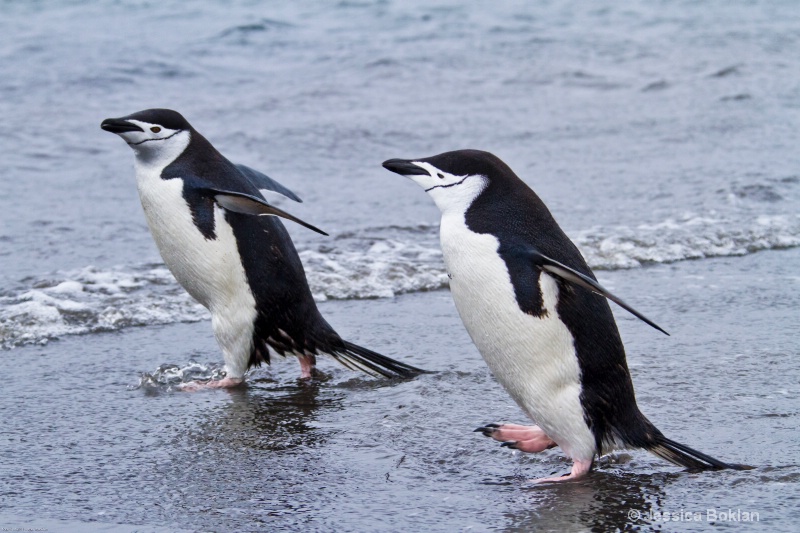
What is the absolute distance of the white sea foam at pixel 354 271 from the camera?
5.55 meters

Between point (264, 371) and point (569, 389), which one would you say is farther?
point (264, 371)

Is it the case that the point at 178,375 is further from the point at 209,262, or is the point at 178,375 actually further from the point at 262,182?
the point at 262,182

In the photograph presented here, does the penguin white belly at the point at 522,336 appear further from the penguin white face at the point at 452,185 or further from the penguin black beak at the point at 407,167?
the penguin black beak at the point at 407,167

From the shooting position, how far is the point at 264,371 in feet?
16.1

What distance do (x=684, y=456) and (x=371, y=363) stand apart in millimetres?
1563

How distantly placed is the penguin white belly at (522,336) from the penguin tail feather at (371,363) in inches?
A: 42.7

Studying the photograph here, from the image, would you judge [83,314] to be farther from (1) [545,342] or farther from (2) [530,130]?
(2) [530,130]

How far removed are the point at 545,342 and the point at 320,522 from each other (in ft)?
2.83

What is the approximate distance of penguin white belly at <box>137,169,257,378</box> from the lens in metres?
4.55

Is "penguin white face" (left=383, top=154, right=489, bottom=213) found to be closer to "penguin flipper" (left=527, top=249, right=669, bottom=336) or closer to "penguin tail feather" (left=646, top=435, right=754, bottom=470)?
"penguin flipper" (left=527, top=249, right=669, bottom=336)

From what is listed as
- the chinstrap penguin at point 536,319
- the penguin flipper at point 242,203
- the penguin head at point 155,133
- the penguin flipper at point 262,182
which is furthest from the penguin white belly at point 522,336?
the penguin flipper at point 262,182

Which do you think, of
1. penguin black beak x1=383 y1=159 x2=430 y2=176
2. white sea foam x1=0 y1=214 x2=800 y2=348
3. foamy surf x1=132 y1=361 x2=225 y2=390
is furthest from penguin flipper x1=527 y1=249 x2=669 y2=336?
white sea foam x1=0 y1=214 x2=800 y2=348

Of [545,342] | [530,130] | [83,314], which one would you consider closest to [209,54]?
[530,130]

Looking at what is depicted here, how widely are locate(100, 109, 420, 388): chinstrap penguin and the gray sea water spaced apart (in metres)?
0.15
